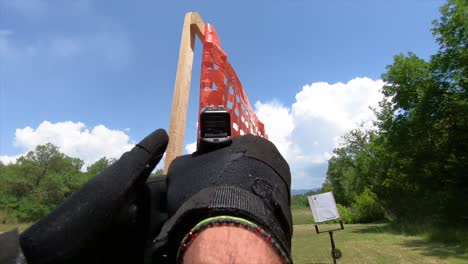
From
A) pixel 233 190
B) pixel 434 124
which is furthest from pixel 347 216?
pixel 233 190

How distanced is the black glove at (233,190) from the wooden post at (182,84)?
90 cm

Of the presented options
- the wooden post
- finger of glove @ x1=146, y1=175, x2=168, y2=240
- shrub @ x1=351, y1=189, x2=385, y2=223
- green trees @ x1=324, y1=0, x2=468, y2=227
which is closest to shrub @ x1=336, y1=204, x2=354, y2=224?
shrub @ x1=351, y1=189, x2=385, y2=223

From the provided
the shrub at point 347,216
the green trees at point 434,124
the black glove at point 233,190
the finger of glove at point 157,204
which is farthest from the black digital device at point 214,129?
the shrub at point 347,216

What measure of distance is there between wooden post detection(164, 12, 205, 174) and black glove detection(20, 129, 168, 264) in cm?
79

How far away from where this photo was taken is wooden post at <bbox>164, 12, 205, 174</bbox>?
153 centimetres

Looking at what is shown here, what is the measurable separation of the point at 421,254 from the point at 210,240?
14.4 metres

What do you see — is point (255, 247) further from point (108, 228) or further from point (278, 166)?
point (108, 228)

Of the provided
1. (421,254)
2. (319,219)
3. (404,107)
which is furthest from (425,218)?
(319,219)

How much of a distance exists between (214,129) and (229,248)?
0.88ft

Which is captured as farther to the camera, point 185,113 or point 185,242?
point 185,113

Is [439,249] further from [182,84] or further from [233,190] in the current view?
[233,190]

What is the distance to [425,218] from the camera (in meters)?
20.4

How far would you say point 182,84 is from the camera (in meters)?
1.73

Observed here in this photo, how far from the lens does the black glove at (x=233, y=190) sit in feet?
1.15
